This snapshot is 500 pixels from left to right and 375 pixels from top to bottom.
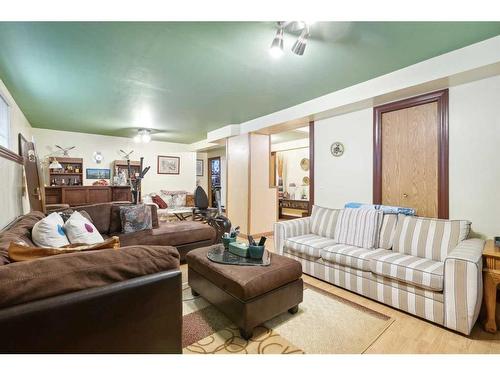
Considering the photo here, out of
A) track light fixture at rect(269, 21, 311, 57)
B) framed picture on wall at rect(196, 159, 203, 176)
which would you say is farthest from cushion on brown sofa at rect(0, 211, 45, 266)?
framed picture on wall at rect(196, 159, 203, 176)

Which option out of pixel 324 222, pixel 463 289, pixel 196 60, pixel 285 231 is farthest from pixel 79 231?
pixel 463 289

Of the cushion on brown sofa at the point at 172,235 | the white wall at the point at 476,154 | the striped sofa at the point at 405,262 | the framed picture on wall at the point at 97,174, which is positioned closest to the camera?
the striped sofa at the point at 405,262

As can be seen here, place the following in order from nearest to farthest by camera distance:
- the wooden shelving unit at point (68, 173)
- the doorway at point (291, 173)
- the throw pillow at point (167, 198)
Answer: the wooden shelving unit at point (68, 173) < the doorway at point (291, 173) < the throw pillow at point (167, 198)

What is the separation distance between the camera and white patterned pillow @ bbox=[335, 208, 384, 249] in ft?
8.42

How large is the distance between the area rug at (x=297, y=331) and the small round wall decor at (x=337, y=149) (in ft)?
6.82

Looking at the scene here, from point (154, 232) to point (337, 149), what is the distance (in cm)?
283

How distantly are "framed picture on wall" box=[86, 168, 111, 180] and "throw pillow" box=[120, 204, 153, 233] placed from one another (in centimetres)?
364

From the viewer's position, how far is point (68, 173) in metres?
5.54

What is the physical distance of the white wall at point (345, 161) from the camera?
3197 mm

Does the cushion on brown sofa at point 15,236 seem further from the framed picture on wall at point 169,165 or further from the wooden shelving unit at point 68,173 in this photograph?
the framed picture on wall at point 169,165

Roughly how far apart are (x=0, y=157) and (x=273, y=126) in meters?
3.59

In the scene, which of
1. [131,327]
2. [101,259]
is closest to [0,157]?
[101,259]

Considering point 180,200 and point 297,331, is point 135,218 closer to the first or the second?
point 297,331

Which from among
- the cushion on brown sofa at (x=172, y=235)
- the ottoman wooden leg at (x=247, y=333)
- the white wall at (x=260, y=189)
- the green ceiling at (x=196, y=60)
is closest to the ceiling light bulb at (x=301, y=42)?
the green ceiling at (x=196, y=60)
